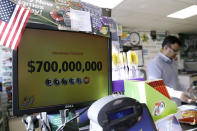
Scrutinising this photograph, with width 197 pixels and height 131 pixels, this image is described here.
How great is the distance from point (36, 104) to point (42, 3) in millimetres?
452

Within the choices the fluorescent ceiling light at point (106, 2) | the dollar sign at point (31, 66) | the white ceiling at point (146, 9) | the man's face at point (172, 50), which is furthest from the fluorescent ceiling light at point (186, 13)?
the dollar sign at point (31, 66)

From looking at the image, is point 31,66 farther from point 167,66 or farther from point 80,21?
point 167,66

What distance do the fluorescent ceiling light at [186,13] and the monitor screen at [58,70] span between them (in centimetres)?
358

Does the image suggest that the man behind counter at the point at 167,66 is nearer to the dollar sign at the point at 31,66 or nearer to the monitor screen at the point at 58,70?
the monitor screen at the point at 58,70

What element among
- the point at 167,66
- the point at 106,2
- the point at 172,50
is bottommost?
the point at 167,66

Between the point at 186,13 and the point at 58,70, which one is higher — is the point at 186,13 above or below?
above

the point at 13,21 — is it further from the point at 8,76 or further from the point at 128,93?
the point at 128,93

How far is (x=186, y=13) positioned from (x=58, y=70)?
4165 millimetres

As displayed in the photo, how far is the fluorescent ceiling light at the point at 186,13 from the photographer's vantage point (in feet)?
Answer: 11.9

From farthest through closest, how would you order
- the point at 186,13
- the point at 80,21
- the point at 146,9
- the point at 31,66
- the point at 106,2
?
the point at 186,13
the point at 146,9
the point at 106,2
the point at 80,21
the point at 31,66

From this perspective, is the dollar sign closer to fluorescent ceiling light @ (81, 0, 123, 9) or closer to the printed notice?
the printed notice

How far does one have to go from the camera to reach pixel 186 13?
393cm

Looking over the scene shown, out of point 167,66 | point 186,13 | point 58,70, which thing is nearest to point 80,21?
point 58,70

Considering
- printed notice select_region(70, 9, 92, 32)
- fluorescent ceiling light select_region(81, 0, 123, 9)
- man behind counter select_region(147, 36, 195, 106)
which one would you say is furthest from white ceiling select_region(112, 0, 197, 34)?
printed notice select_region(70, 9, 92, 32)
